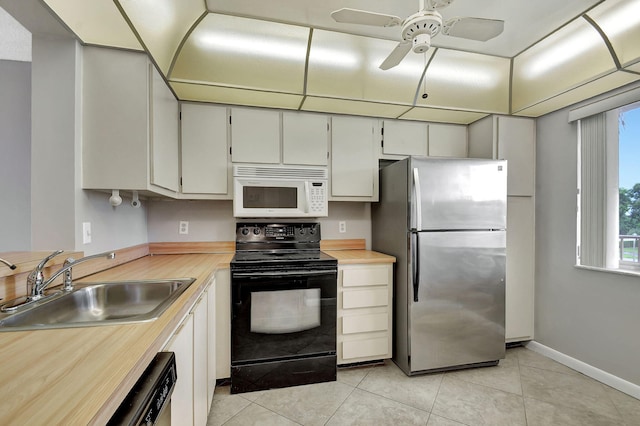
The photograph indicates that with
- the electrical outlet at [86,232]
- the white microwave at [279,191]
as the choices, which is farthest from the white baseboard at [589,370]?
the electrical outlet at [86,232]

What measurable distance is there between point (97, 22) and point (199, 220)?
1.55 meters

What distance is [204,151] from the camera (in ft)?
7.38

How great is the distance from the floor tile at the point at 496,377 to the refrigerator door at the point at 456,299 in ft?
0.28

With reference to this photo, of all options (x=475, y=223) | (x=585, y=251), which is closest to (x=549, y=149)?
(x=585, y=251)

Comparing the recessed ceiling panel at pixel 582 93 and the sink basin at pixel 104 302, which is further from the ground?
the recessed ceiling panel at pixel 582 93

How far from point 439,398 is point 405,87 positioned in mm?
2330

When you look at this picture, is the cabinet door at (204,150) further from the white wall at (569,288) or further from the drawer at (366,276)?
the white wall at (569,288)

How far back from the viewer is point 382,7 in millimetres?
1702

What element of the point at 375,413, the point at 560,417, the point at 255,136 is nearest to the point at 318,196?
the point at 255,136

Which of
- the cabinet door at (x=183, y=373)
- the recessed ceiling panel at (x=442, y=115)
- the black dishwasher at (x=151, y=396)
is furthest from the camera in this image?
the recessed ceiling panel at (x=442, y=115)

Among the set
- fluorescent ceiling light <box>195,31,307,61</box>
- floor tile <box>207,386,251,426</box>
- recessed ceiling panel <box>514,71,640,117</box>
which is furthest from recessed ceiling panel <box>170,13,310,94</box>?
floor tile <box>207,386,251,426</box>

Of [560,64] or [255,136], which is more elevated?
[560,64]

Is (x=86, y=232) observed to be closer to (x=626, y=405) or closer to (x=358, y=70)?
(x=358, y=70)

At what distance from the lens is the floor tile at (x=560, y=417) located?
5.41ft
